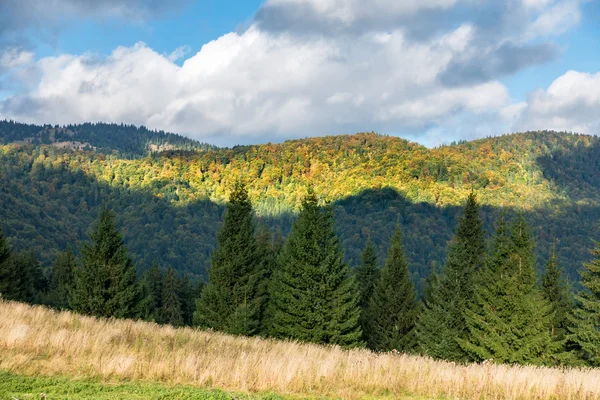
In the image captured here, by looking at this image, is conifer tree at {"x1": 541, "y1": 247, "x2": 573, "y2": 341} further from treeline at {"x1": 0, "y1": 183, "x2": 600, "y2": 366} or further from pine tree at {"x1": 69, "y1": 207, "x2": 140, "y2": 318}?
pine tree at {"x1": 69, "y1": 207, "x2": 140, "y2": 318}

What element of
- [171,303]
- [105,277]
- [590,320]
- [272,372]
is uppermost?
[272,372]

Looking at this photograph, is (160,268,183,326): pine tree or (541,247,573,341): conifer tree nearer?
(541,247,573,341): conifer tree

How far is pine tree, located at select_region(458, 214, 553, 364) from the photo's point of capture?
1025 inches

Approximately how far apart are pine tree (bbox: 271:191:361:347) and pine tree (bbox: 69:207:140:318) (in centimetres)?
1130

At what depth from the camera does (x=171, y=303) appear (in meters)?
67.8

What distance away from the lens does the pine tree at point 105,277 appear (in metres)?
31.9

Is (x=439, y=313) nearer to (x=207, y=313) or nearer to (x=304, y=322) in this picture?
(x=304, y=322)

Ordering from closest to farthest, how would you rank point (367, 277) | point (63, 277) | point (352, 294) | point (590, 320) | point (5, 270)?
point (352, 294)
point (590, 320)
point (5, 270)
point (367, 277)
point (63, 277)

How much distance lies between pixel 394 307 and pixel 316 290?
53.4ft

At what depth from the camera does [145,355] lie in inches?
305

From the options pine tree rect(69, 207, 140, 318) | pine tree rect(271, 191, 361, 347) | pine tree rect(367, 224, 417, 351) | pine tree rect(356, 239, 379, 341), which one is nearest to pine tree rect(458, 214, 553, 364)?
pine tree rect(271, 191, 361, 347)

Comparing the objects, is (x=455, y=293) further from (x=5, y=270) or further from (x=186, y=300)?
(x=186, y=300)

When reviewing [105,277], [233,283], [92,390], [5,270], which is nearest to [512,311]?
[233,283]

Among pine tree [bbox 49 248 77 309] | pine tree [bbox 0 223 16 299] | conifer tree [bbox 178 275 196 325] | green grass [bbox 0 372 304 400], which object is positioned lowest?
conifer tree [bbox 178 275 196 325]
